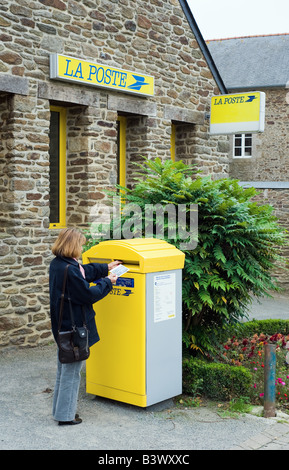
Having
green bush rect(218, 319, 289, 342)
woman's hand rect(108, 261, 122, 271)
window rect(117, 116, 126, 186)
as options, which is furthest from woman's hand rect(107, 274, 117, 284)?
window rect(117, 116, 126, 186)

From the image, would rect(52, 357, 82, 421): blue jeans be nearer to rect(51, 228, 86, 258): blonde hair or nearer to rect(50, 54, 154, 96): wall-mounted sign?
rect(51, 228, 86, 258): blonde hair

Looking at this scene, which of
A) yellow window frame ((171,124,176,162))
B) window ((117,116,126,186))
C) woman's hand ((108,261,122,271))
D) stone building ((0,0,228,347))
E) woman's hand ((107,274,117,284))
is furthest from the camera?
yellow window frame ((171,124,176,162))

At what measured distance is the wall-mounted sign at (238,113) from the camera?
12.1m

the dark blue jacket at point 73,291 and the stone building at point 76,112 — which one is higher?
the stone building at point 76,112

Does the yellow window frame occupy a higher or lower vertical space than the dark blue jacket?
higher

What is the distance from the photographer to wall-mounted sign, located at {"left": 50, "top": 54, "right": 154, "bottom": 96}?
9164 mm

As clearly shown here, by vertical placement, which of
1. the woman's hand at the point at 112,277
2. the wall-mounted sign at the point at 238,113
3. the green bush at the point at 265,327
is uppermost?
the wall-mounted sign at the point at 238,113

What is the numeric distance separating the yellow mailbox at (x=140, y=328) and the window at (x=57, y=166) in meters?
3.87

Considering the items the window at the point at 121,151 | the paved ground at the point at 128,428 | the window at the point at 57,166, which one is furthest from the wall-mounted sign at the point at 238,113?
the paved ground at the point at 128,428

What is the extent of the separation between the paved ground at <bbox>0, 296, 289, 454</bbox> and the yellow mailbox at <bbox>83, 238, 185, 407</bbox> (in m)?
0.18

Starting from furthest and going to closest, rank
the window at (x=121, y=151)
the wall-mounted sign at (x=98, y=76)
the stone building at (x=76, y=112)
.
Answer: the window at (x=121, y=151), the wall-mounted sign at (x=98, y=76), the stone building at (x=76, y=112)

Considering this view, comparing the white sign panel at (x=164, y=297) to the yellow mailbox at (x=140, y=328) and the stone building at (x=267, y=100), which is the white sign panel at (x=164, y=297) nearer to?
the yellow mailbox at (x=140, y=328)

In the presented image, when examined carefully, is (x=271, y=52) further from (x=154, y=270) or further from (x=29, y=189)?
(x=154, y=270)

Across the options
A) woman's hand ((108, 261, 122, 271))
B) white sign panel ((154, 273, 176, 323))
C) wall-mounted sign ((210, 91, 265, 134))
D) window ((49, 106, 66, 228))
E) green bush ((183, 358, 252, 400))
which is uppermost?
wall-mounted sign ((210, 91, 265, 134))
